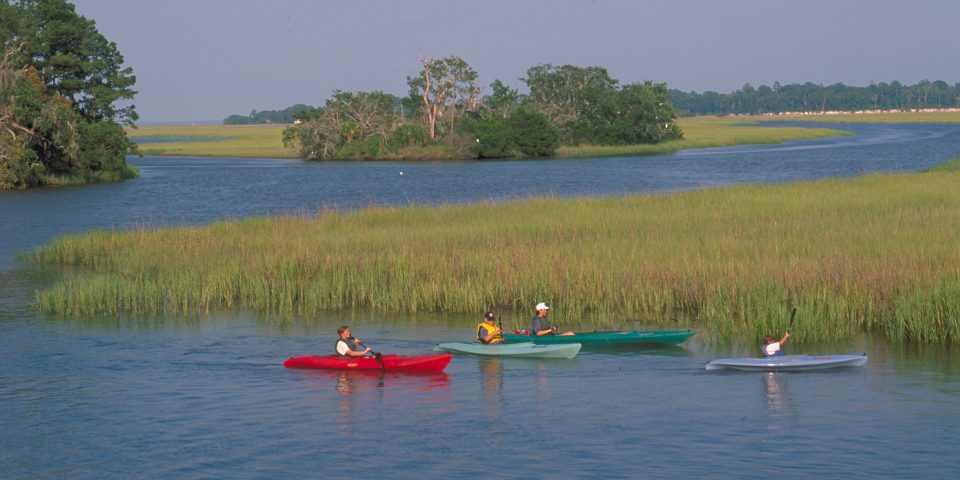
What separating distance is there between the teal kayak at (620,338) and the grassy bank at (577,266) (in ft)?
Result: 4.89

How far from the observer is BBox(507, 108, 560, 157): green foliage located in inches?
4104

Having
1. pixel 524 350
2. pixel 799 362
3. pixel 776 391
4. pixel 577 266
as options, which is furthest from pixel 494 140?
pixel 776 391

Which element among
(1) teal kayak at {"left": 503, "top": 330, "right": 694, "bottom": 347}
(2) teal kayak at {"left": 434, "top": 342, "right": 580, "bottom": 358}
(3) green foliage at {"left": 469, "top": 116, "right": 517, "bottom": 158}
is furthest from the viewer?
(3) green foliage at {"left": 469, "top": 116, "right": 517, "bottom": 158}

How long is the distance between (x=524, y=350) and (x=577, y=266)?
207 inches

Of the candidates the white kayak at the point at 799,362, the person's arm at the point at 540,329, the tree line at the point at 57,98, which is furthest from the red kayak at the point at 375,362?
the tree line at the point at 57,98

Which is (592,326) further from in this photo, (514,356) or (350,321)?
(350,321)

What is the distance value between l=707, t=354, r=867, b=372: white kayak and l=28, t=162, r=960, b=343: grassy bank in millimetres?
2196

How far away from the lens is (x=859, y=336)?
21781mm

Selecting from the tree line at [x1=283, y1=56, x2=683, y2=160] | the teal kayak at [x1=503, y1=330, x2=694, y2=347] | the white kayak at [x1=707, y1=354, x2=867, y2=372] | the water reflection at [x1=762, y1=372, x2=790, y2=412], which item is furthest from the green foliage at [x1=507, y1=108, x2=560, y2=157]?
the water reflection at [x1=762, y1=372, x2=790, y2=412]

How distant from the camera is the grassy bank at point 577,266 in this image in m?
22.3

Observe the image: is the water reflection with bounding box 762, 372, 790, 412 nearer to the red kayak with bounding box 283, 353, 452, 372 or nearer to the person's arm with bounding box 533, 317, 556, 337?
the person's arm with bounding box 533, 317, 556, 337

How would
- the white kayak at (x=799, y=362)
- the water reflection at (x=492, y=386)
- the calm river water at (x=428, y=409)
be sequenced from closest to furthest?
the calm river water at (x=428, y=409) → the water reflection at (x=492, y=386) → the white kayak at (x=799, y=362)

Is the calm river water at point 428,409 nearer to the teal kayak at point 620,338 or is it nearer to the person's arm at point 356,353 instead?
the teal kayak at point 620,338

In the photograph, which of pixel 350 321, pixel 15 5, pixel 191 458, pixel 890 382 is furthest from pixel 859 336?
pixel 15 5
